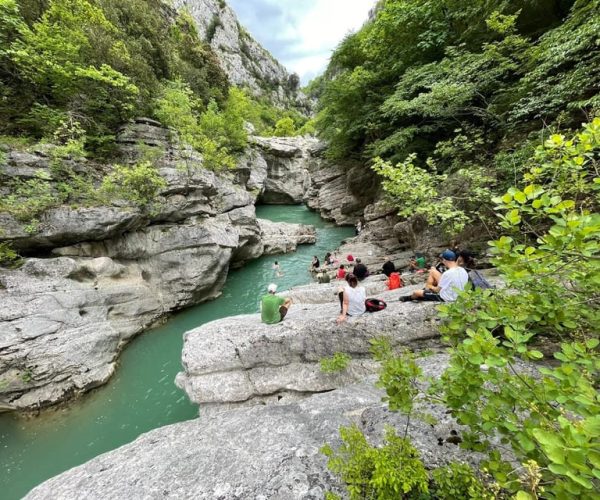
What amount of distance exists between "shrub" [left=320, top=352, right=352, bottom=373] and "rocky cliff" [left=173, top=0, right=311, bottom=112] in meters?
53.2

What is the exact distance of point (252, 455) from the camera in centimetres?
329

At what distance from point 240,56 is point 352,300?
69401mm

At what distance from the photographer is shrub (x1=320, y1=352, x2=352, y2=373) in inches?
201

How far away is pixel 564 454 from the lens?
3.68 ft

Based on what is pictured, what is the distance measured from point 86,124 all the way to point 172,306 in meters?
9.74

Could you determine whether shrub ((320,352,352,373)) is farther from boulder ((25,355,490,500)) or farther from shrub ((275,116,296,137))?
shrub ((275,116,296,137))

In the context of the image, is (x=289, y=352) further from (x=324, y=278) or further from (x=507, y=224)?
(x=324, y=278)

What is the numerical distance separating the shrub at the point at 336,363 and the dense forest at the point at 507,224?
4.39ft

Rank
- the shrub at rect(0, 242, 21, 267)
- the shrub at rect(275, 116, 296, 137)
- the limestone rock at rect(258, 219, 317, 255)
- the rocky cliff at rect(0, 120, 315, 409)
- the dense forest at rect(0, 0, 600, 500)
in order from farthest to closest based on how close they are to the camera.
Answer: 1. the shrub at rect(275, 116, 296, 137)
2. the limestone rock at rect(258, 219, 317, 255)
3. the shrub at rect(0, 242, 21, 267)
4. the rocky cliff at rect(0, 120, 315, 409)
5. the dense forest at rect(0, 0, 600, 500)

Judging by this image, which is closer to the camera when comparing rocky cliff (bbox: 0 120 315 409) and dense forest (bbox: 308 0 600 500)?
dense forest (bbox: 308 0 600 500)

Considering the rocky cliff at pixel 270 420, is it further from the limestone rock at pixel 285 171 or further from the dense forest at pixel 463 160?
the limestone rock at pixel 285 171

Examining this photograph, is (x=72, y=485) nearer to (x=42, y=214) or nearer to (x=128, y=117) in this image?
(x=42, y=214)

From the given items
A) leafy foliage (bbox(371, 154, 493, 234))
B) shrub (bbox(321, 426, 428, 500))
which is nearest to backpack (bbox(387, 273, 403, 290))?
leafy foliage (bbox(371, 154, 493, 234))

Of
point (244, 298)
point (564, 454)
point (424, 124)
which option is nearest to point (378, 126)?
point (424, 124)
